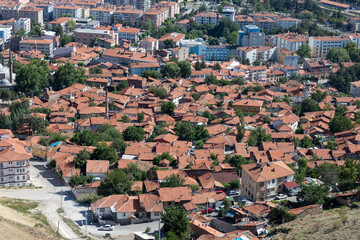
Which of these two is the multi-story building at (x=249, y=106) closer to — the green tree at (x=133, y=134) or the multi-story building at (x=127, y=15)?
the green tree at (x=133, y=134)

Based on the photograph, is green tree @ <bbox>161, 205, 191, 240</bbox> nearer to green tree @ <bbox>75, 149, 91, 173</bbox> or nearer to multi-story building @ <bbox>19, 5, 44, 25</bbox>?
green tree @ <bbox>75, 149, 91, 173</bbox>

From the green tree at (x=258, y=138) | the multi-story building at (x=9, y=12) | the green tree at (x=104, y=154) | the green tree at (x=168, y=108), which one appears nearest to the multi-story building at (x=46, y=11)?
the multi-story building at (x=9, y=12)

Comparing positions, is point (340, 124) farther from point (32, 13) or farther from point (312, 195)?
point (32, 13)

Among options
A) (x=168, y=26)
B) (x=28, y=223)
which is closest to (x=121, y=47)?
(x=168, y=26)

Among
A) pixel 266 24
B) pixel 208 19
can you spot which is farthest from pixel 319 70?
pixel 208 19

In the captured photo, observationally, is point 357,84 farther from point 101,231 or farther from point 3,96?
point 101,231
